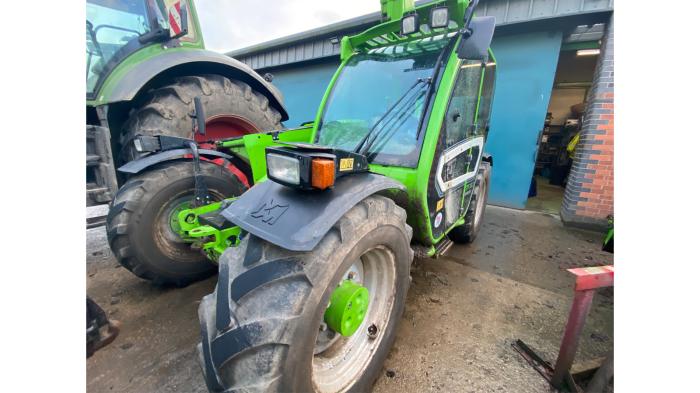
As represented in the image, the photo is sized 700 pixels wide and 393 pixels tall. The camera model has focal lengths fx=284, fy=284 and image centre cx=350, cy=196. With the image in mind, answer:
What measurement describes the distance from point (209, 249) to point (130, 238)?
662 millimetres

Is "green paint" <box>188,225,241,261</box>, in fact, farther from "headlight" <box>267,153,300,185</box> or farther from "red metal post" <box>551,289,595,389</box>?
"red metal post" <box>551,289,595,389</box>

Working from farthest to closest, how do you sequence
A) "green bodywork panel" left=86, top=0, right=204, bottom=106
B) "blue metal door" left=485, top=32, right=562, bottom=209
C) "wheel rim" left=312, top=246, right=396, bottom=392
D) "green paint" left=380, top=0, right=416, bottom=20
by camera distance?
1. "blue metal door" left=485, top=32, right=562, bottom=209
2. "green bodywork panel" left=86, top=0, right=204, bottom=106
3. "green paint" left=380, top=0, right=416, bottom=20
4. "wheel rim" left=312, top=246, right=396, bottom=392

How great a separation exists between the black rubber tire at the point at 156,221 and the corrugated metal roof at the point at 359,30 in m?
1.81

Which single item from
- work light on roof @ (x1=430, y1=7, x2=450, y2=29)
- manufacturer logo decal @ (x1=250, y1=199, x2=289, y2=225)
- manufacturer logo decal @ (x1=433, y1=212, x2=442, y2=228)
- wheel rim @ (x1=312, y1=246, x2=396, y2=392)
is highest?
work light on roof @ (x1=430, y1=7, x2=450, y2=29)

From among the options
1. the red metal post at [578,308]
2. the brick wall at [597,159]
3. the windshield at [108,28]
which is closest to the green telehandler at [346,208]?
the red metal post at [578,308]

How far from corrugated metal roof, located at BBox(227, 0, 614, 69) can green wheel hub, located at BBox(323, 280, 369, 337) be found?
2.43 m

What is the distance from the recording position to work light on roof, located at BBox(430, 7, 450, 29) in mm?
1846

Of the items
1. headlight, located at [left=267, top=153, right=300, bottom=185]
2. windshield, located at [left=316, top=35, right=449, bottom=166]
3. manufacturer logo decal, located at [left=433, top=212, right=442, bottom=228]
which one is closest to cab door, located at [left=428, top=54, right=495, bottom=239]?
manufacturer logo decal, located at [left=433, top=212, right=442, bottom=228]

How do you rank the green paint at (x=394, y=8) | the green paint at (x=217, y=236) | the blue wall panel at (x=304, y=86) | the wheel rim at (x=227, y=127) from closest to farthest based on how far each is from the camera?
the green paint at (x=217, y=236)
the green paint at (x=394, y=8)
the wheel rim at (x=227, y=127)
the blue wall panel at (x=304, y=86)

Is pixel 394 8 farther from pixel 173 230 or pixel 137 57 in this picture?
pixel 137 57

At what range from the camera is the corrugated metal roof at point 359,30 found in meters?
4.27

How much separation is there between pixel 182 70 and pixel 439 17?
2805mm

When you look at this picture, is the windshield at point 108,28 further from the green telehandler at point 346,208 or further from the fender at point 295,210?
the fender at point 295,210

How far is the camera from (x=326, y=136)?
7.59 feet
